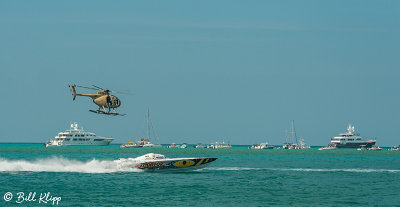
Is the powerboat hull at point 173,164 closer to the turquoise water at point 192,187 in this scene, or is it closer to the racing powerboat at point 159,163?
the racing powerboat at point 159,163

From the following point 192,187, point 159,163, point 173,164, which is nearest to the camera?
point 192,187

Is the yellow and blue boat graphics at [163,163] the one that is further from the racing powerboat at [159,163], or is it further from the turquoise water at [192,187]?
the turquoise water at [192,187]

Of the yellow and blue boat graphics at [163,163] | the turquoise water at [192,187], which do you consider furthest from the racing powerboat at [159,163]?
the turquoise water at [192,187]

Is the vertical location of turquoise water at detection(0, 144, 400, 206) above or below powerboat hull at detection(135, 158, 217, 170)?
below

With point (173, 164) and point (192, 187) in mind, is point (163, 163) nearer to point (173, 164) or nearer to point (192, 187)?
point (173, 164)

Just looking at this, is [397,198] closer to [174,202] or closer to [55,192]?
[174,202]

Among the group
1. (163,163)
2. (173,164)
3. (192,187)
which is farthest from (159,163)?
(192,187)

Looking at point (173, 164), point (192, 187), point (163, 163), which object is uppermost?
point (163, 163)

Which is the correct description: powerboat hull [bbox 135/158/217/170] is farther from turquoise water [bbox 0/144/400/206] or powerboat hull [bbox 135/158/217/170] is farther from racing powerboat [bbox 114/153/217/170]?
turquoise water [bbox 0/144/400/206]

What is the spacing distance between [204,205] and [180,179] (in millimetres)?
17325

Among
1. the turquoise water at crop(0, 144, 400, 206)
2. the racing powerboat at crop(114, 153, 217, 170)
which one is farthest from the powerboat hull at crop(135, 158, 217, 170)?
the turquoise water at crop(0, 144, 400, 206)

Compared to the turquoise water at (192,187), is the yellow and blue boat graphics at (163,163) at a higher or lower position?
higher

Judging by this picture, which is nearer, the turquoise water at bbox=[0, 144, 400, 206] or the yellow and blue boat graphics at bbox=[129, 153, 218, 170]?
the turquoise water at bbox=[0, 144, 400, 206]

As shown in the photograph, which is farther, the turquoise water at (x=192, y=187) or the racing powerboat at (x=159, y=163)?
the racing powerboat at (x=159, y=163)
